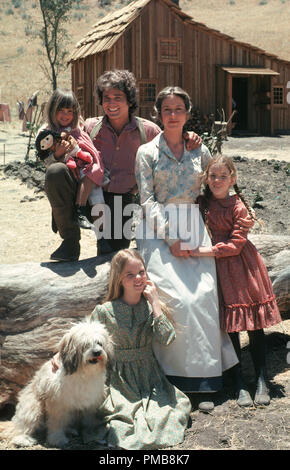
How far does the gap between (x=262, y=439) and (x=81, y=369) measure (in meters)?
1.26

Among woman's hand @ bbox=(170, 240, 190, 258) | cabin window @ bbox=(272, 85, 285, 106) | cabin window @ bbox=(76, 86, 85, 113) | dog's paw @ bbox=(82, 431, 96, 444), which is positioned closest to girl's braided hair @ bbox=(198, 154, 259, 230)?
woman's hand @ bbox=(170, 240, 190, 258)

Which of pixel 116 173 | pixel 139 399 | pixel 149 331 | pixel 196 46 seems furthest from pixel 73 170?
pixel 196 46

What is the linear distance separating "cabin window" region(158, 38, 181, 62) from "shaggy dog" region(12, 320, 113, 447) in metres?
17.4

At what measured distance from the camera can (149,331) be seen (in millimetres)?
4051

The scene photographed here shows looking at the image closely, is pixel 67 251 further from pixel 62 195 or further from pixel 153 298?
pixel 153 298

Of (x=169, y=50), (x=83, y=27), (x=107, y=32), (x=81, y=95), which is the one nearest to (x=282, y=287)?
Answer: (x=107, y=32)

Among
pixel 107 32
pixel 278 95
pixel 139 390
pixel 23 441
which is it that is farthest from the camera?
pixel 278 95

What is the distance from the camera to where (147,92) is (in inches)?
784

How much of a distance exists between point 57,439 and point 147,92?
1737 centimetres

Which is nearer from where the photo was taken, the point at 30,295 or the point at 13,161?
the point at 30,295

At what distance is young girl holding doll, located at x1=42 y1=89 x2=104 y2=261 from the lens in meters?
4.35

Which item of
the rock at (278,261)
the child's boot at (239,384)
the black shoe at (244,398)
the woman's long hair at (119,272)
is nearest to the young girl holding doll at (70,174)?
the woman's long hair at (119,272)

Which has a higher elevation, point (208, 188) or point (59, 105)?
point (59, 105)
